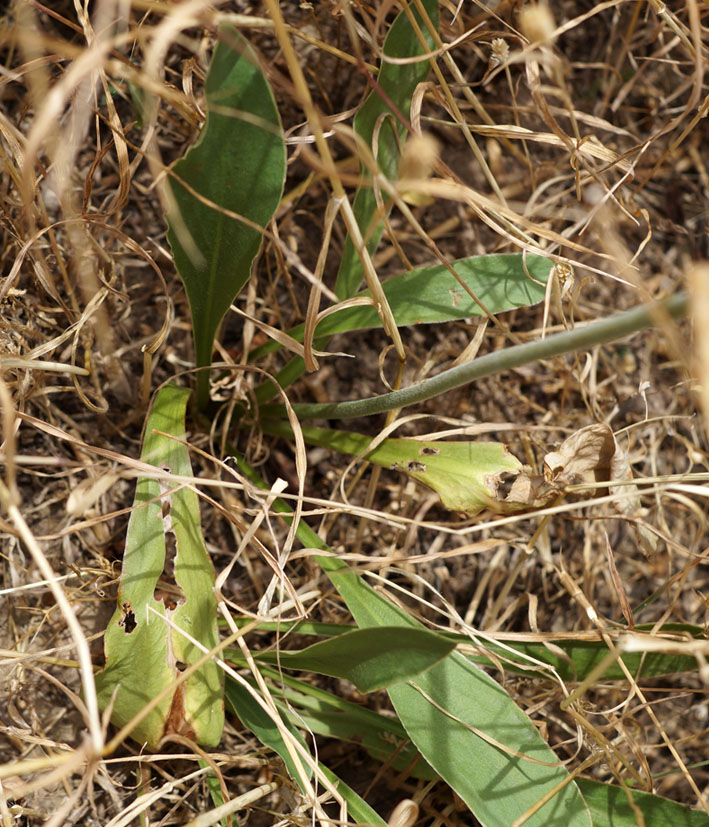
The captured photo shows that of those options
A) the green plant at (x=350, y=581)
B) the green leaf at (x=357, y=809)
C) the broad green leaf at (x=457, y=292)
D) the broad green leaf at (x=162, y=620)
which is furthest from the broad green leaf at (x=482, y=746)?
the broad green leaf at (x=457, y=292)

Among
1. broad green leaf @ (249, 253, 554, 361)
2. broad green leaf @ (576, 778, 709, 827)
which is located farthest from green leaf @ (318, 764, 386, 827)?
broad green leaf @ (249, 253, 554, 361)

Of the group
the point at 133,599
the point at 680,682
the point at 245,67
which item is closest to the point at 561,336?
the point at 245,67

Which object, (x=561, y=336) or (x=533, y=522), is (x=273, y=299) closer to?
(x=533, y=522)

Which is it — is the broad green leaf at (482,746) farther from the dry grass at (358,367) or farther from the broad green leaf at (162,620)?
the broad green leaf at (162,620)

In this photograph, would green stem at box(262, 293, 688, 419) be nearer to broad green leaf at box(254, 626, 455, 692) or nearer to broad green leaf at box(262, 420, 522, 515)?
broad green leaf at box(262, 420, 522, 515)

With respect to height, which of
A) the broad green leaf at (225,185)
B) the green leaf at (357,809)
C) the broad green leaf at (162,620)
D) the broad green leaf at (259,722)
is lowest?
the green leaf at (357,809)
